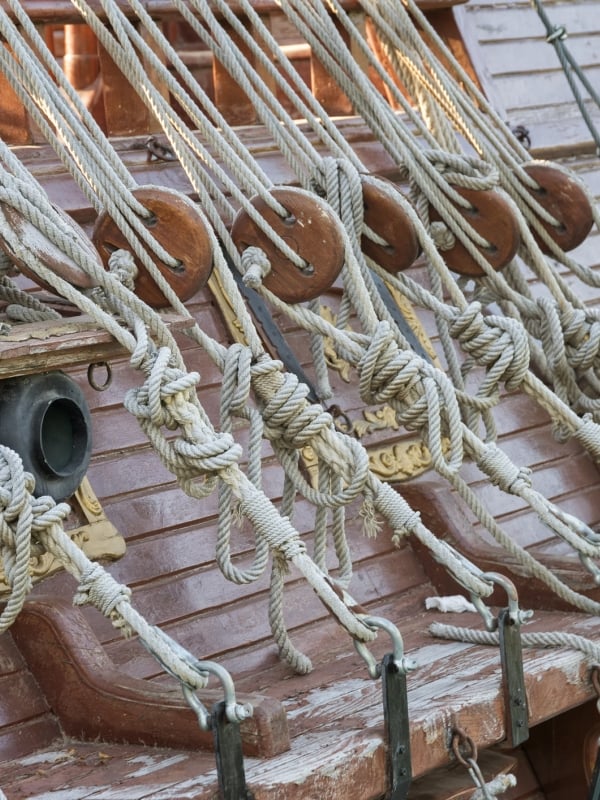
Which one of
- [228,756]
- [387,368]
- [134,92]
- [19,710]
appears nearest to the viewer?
[228,756]

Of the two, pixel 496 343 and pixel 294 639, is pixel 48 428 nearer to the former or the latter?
pixel 294 639

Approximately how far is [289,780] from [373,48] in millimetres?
2532

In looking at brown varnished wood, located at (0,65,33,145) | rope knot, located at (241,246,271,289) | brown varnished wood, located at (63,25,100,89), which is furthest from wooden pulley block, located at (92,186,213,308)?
brown varnished wood, located at (63,25,100,89)

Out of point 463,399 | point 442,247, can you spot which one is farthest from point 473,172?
point 463,399

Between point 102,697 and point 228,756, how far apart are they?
1.27ft

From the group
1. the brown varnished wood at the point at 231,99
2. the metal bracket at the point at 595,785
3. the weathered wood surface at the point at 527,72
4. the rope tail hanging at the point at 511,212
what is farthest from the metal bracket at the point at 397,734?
the weathered wood surface at the point at 527,72

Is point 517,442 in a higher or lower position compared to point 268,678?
higher

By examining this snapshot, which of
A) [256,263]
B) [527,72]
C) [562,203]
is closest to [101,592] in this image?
[256,263]

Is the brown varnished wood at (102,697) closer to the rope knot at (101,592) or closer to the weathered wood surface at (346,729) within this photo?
the weathered wood surface at (346,729)

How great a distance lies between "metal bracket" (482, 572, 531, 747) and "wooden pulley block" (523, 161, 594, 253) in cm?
135

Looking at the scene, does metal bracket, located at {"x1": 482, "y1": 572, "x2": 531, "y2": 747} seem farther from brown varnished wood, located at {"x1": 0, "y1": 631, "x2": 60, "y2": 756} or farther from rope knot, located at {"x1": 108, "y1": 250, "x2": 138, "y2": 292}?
rope knot, located at {"x1": 108, "y1": 250, "x2": 138, "y2": 292}

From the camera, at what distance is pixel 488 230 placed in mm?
3268

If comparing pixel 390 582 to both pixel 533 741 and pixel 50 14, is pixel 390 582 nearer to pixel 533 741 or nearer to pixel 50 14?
pixel 533 741

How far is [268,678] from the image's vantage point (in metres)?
2.63
